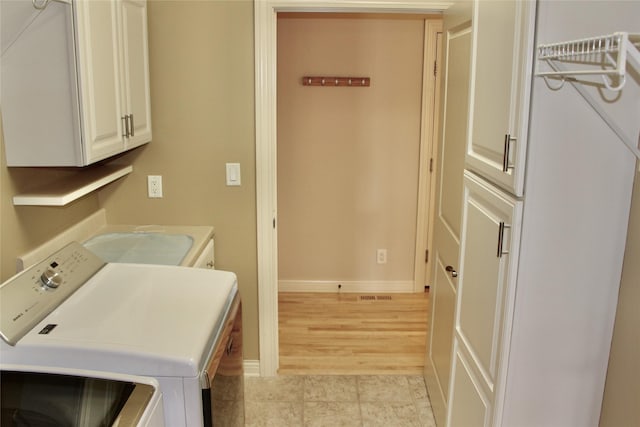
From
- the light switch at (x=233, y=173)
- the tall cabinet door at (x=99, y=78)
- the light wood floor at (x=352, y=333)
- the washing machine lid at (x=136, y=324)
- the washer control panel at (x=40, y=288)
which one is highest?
the tall cabinet door at (x=99, y=78)

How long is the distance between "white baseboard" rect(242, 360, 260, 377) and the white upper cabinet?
1.52 meters

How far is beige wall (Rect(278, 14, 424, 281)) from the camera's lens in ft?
13.4

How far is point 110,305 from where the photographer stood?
1711mm

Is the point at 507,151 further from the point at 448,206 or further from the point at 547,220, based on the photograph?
the point at 448,206

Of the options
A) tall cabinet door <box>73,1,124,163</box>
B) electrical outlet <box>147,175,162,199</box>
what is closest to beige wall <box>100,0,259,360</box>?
electrical outlet <box>147,175,162,199</box>

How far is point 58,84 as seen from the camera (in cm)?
191

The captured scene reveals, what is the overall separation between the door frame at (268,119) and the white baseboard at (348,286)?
131 centimetres

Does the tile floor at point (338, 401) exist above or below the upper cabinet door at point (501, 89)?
below

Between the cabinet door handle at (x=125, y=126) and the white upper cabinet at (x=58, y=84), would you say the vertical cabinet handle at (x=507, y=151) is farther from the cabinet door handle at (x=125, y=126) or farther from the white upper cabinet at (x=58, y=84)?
the cabinet door handle at (x=125, y=126)

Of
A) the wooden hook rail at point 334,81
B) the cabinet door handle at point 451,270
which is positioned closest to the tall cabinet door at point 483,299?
the cabinet door handle at point 451,270

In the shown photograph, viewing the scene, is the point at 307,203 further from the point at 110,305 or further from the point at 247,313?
the point at 110,305

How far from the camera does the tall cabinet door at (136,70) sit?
2.43 meters

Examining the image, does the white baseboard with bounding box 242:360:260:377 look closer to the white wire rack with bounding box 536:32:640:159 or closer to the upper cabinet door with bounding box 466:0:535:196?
the upper cabinet door with bounding box 466:0:535:196

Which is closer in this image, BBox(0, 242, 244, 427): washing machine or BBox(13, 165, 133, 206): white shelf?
BBox(0, 242, 244, 427): washing machine
